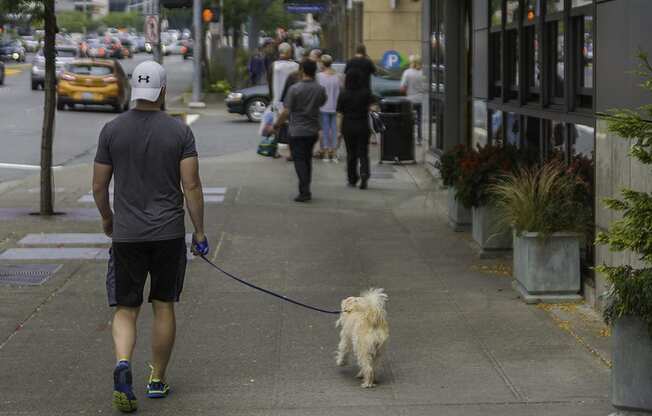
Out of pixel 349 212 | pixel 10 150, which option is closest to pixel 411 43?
pixel 10 150

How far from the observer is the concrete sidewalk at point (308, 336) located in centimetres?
725

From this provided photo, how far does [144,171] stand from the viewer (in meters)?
7.05

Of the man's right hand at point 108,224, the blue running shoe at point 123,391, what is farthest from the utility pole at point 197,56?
the blue running shoe at point 123,391

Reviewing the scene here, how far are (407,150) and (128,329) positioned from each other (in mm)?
14895

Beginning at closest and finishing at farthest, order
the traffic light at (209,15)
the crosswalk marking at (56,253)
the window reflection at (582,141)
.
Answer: the window reflection at (582,141), the crosswalk marking at (56,253), the traffic light at (209,15)

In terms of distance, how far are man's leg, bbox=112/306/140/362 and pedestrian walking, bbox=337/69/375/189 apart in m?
10.8

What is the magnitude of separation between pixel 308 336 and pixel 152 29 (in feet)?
Result: 65.7

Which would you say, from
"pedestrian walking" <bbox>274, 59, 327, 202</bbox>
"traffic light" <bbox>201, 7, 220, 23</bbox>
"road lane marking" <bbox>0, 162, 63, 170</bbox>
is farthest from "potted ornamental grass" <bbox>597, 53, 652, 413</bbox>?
"traffic light" <bbox>201, 7, 220, 23</bbox>

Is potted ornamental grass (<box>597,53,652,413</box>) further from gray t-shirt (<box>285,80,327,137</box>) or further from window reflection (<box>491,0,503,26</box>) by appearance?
gray t-shirt (<box>285,80,327,137</box>)

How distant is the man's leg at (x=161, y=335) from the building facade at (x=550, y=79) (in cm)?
252

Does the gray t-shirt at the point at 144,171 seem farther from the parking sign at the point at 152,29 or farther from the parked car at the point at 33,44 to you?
the parking sign at the point at 152,29

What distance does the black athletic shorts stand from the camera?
712cm

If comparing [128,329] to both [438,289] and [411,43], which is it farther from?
[411,43]

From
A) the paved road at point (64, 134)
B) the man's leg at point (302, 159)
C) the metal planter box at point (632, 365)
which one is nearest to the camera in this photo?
the metal planter box at point (632, 365)
